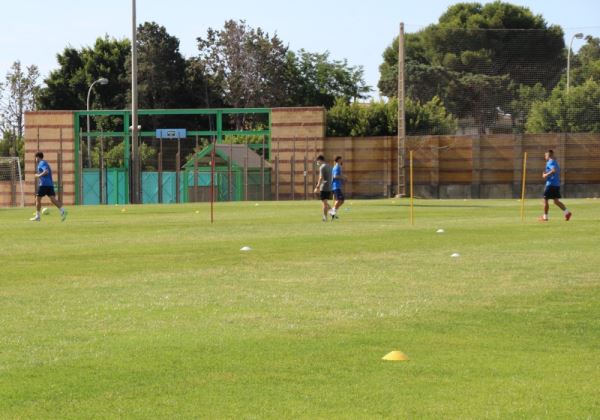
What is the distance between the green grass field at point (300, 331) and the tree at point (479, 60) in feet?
162

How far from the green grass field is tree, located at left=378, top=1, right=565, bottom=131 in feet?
162

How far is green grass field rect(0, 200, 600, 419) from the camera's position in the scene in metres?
7.77

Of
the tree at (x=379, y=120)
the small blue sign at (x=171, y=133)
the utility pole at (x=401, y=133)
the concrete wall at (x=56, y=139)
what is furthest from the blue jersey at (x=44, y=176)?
the tree at (x=379, y=120)

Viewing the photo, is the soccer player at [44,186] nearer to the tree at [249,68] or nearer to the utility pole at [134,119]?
the utility pole at [134,119]

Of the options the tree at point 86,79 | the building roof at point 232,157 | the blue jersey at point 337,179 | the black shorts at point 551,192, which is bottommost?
the black shorts at point 551,192

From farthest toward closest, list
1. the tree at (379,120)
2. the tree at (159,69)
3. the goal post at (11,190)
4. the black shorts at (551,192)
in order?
1. the tree at (159,69)
2. the tree at (379,120)
3. the goal post at (11,190)
4. the black shorts at (551,192)

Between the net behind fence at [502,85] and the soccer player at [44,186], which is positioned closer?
the soccer player at [44,186]

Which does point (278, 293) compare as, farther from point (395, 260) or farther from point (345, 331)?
point (395, 260)

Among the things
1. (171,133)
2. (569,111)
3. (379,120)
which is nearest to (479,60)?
(379,120)

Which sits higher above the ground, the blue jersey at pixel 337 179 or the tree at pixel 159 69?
the tree at pixel 159 69

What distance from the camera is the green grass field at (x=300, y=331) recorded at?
306 inches

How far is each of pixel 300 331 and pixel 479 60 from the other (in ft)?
235

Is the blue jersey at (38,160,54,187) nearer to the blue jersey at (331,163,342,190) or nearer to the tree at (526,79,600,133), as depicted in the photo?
the blue jersey at (331,163,342,190)

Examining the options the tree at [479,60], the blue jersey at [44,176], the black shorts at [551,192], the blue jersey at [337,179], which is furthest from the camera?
the tree at [479,60]
